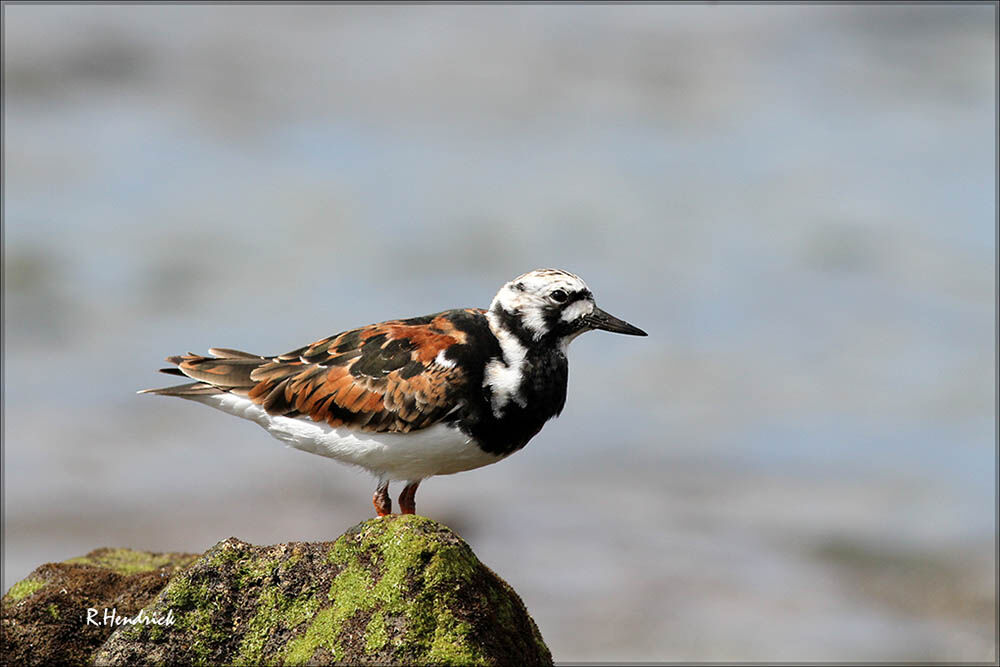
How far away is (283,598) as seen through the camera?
5219 millimetres

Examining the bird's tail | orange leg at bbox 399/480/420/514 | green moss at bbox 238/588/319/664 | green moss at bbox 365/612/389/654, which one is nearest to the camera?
green moss at bbox 365/612/389/654

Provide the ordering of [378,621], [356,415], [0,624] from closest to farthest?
1. [378,621]
2. [0,624]
3. [356,415]

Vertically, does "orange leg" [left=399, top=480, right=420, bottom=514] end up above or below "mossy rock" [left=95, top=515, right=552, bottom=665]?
above

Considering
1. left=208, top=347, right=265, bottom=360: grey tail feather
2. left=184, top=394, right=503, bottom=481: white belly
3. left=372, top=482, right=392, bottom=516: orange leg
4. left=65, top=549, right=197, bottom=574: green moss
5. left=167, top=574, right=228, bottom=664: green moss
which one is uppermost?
left=208, top=347, right=265, bottom=360: grey tail feather

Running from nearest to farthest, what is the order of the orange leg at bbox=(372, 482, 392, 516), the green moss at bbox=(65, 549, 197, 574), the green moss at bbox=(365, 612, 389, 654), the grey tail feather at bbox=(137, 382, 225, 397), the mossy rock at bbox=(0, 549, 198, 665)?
1. the green moss at bbox=(365, 612, 389, 654)
2. the mossy rock at bbox=(0, 549, 198, 665)
3. the orange leg at bbox=(372, 482, 392, 516)
4. the green moss at bbox=(65, 549, 197, 574)
5. the grey tail feather at bbox=(137, 382, 225, 397)

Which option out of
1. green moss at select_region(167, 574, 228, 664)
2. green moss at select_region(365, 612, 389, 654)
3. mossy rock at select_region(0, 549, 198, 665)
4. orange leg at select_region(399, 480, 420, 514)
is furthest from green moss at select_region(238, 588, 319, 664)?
orange leg at select_region(399, 480, 420, 514)

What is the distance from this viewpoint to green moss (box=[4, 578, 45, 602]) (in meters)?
6.21

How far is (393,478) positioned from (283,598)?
142 centimetres

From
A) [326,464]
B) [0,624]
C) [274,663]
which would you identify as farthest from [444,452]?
[326,464]

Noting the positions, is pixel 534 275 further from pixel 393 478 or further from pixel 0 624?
pixel 0 624

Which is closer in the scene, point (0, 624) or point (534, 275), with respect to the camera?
point (0, 624)

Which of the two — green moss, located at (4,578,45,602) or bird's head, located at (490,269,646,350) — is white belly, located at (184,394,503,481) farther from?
green moss, located at (4,578,45,602)

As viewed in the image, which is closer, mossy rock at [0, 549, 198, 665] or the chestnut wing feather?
mossy rock at [0, 549, 198, 665]

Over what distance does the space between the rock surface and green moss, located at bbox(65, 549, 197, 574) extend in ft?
5.25
